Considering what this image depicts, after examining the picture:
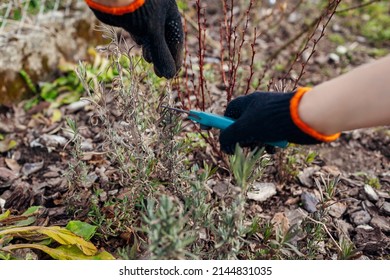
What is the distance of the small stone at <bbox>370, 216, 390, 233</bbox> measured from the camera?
259cm

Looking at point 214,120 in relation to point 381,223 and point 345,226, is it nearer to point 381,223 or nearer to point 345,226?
point 345,226

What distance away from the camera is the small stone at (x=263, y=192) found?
2.71 meters

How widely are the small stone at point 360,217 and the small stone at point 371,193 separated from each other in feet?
0.41

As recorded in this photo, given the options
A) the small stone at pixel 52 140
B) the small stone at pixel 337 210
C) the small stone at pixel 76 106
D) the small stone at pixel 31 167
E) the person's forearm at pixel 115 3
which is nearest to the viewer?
the person's forearm at pixel 115 3

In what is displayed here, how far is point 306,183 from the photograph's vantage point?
2.85m

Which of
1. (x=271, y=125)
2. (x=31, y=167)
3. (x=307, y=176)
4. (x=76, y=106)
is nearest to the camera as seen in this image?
(x=271, y=125)

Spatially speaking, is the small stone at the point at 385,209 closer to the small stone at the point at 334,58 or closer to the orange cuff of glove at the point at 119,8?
the orange cuff of glove at the point at 119,8

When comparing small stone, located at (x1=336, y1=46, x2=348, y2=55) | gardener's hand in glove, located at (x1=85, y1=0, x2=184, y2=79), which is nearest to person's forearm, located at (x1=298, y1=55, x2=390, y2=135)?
gardener's hand in glove, located at (x1=85, y1=0, x2=184, y2=79)

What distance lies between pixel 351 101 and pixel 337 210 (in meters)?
1.18

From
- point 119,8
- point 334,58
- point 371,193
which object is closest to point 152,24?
point 119,8

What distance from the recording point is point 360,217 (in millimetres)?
2650

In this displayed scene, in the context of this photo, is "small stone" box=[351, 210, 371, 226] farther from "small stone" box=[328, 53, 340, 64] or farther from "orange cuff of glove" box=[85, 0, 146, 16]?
"small stone" box=[328, 53, 340, 64]

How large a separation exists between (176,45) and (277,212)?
1.06 meters

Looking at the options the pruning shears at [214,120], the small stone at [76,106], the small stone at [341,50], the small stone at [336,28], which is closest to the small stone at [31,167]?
the small stone at [76,106]
